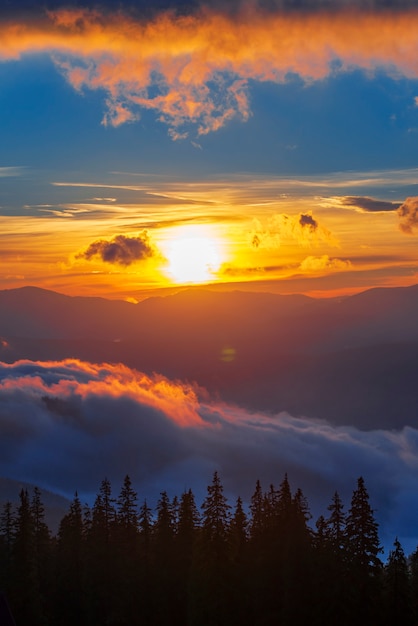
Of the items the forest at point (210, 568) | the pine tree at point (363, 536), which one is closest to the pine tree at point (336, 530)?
the forest at point (210, 568)

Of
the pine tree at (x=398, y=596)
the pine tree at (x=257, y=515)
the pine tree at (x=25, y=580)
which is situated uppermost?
the pine tree at (x=257, y=515)

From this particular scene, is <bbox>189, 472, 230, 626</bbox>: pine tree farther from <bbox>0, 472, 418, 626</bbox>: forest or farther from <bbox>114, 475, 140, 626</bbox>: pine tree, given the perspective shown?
<bbox>114, 475, 140, 626</bbox>: pine tree

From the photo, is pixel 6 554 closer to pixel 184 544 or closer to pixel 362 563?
pixel 184 544

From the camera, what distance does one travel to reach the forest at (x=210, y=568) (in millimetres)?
62906

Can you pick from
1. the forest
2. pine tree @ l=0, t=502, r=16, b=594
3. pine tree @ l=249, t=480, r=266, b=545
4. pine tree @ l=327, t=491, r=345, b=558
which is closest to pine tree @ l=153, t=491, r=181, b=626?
the forest

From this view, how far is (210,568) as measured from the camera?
67375mm

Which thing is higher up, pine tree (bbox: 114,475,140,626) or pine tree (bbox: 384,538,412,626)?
pine tree (bbox: 114,475,140,626)

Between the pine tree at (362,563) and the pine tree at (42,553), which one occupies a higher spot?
the pine tree at (42,553)

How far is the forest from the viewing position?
6291 cm

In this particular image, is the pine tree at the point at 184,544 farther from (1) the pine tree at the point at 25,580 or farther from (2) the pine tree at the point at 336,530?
(2) the pine tree at the point at 336,530

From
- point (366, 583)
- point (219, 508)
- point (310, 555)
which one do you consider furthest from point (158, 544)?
point (366, 583)

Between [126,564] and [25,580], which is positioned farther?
[126,564]

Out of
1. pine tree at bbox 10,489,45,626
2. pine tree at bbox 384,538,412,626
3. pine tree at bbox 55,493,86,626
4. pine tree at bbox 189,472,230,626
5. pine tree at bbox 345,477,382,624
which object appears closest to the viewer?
pine tree at bbox 345,477,382,624

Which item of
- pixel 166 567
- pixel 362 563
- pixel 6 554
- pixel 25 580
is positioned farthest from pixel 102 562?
pixel 362 563
